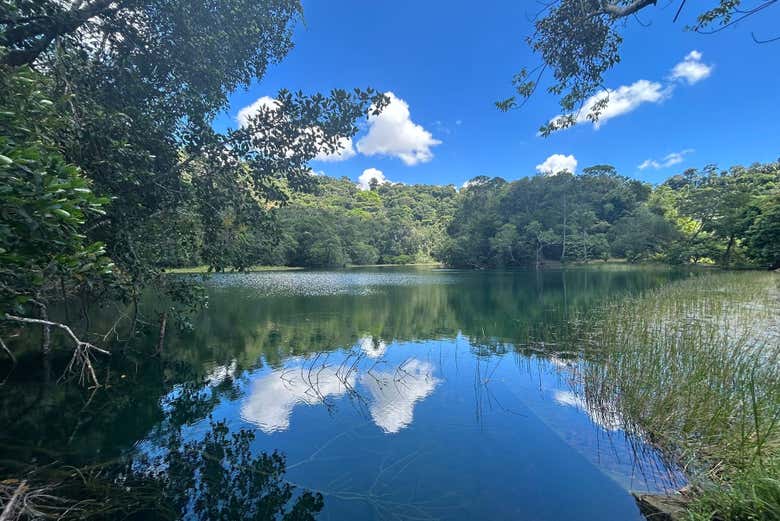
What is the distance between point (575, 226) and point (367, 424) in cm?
5755

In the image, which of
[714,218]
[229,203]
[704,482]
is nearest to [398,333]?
[229,203]

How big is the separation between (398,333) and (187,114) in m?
9.11

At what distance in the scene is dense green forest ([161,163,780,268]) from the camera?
117 feet

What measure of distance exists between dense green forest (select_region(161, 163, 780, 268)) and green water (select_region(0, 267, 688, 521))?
96.2 feet

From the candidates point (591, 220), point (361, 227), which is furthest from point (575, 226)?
point (361, 227)

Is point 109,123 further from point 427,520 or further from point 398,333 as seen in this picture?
point 398,333

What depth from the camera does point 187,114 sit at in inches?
256

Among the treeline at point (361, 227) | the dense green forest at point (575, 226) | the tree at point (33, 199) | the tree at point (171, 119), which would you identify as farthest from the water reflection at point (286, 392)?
the dense green forest at point (575, 226)

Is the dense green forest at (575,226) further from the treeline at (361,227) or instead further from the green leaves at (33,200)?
the green leaves at (33,200)

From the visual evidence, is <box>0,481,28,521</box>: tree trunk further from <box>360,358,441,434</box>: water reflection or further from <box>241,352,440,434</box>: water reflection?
<box>360,358,441,434</box>: water reflection

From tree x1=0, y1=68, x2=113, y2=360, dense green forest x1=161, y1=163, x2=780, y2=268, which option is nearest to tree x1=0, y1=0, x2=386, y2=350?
tree x1=0, y1=68, x2=113, y2=360

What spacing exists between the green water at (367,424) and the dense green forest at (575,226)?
2932 centimetres

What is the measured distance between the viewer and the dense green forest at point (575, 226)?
1400 inches

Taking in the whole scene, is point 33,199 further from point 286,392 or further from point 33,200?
point 286,392
